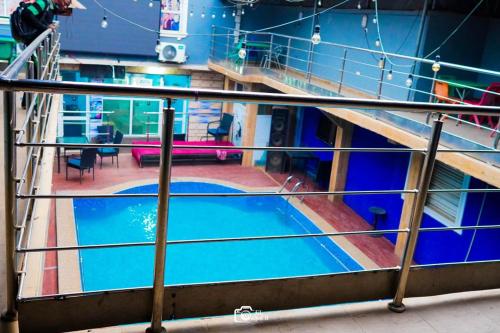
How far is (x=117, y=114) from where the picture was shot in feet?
30.7

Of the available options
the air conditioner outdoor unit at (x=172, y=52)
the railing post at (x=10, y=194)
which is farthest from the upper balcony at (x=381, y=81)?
the railing post at (x=10, y=194)

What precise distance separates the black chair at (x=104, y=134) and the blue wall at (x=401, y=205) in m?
4.27

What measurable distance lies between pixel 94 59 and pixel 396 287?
8473 mm

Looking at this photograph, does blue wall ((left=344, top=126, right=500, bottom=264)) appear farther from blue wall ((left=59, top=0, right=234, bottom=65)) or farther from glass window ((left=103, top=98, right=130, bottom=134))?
glass window ((left=103, top=98, right=130, bottom=134))

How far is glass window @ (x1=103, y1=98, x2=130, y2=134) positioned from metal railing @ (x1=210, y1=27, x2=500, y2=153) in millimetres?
1878

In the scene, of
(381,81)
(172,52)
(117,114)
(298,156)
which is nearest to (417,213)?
(381,81)

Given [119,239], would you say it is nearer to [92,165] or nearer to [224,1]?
[92,165]

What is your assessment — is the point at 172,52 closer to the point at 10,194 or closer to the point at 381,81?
the point at 381,81

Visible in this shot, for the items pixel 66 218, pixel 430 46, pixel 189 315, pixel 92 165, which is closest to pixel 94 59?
pixel 92 165

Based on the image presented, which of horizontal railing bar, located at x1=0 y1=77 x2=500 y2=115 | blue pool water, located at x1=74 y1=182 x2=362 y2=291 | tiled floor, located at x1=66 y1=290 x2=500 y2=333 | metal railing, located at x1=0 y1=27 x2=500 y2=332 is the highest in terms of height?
horizontal railing bar, located at x1=0 y1=77 x2=500 y2=115

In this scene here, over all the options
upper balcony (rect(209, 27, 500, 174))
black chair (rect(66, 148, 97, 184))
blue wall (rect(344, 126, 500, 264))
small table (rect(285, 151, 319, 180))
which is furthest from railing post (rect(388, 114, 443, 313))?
small table (rect(285, 151, 319, 180))

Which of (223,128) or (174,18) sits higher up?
(174,18)

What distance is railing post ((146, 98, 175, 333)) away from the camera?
38.4 inches

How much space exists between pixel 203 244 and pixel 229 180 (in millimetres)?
2427
